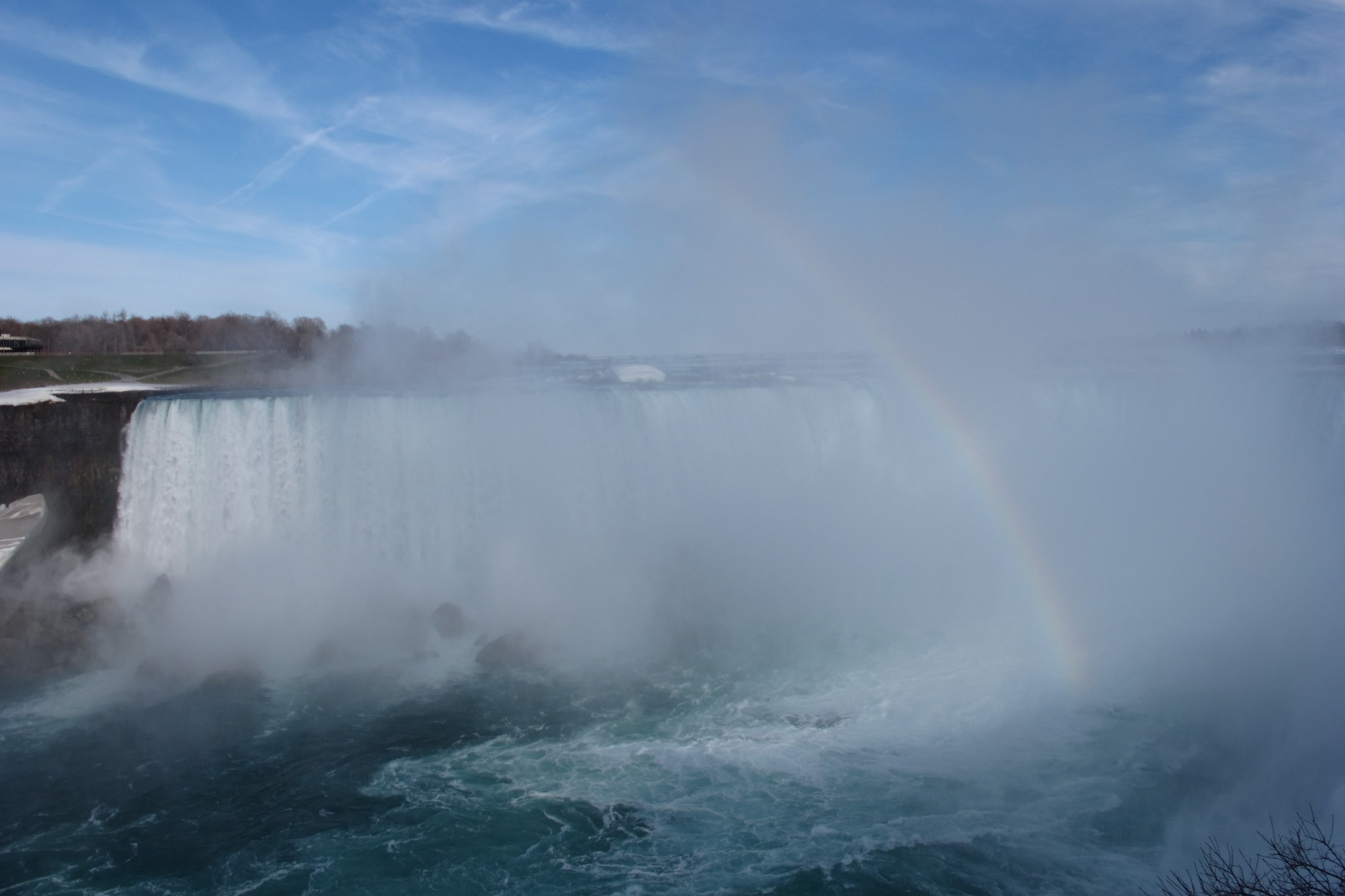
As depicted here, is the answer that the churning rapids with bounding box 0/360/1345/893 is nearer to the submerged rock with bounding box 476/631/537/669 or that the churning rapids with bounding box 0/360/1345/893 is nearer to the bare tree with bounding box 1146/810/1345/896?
the submerged rock with bounding box 476/631/537/669

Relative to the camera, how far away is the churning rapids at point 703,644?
25.0ft

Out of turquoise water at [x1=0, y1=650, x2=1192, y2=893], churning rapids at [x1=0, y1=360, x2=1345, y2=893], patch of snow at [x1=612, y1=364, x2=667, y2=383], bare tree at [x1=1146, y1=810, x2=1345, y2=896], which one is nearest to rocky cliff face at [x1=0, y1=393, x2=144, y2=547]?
churning rapids at [x1=0, y1=360, x2=1345, y2=893]

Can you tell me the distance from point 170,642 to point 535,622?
18.3ft

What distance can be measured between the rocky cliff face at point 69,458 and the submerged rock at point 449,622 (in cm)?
625

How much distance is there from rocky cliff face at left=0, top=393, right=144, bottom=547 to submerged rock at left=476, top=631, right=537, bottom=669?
24.7 ft

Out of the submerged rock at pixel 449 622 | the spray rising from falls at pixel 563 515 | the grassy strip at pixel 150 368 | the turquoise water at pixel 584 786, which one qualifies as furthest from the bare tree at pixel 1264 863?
the grassy strip at pixel 150 368

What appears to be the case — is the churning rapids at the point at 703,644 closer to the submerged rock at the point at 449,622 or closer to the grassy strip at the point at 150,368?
the submerged rock at the point at 449,622

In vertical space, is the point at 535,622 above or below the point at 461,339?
below

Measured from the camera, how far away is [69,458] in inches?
577

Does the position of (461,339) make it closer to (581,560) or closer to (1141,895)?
(581,560)

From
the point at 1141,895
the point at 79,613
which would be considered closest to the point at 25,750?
the point at 79,613

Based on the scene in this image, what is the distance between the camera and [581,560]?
15180 mm

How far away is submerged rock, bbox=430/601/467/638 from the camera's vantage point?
43.4 feet

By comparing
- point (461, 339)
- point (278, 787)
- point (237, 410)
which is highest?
point (461, 339)
